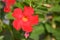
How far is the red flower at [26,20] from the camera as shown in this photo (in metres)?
0.74

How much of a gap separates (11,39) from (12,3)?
184 millimetres

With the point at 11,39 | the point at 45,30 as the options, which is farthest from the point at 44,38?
the point at 11,39

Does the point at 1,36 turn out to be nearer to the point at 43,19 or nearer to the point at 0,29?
the point at 0,29

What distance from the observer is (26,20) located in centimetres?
79

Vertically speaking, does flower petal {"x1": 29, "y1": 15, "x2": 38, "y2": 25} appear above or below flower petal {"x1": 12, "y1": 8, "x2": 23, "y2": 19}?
below

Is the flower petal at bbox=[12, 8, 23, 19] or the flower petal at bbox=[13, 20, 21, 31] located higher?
the flower petal at bbox=[12, 8, 23, 19]

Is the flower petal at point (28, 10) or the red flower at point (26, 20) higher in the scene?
the flower petal at point (28, 10)

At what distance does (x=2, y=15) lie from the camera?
90 cm

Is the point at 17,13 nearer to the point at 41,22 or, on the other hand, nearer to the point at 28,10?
the point at 28,10

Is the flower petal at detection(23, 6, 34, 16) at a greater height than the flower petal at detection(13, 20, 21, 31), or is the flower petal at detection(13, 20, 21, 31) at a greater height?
the flower petal at detection(23, 6, 34, 16)

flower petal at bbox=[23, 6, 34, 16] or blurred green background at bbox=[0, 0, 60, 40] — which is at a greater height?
flower petal at bbox=[23, 6, 34, 16]

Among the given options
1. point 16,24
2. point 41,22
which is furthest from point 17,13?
point 41,22

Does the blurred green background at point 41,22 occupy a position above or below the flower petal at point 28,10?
below

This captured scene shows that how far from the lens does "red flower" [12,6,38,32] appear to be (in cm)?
74
